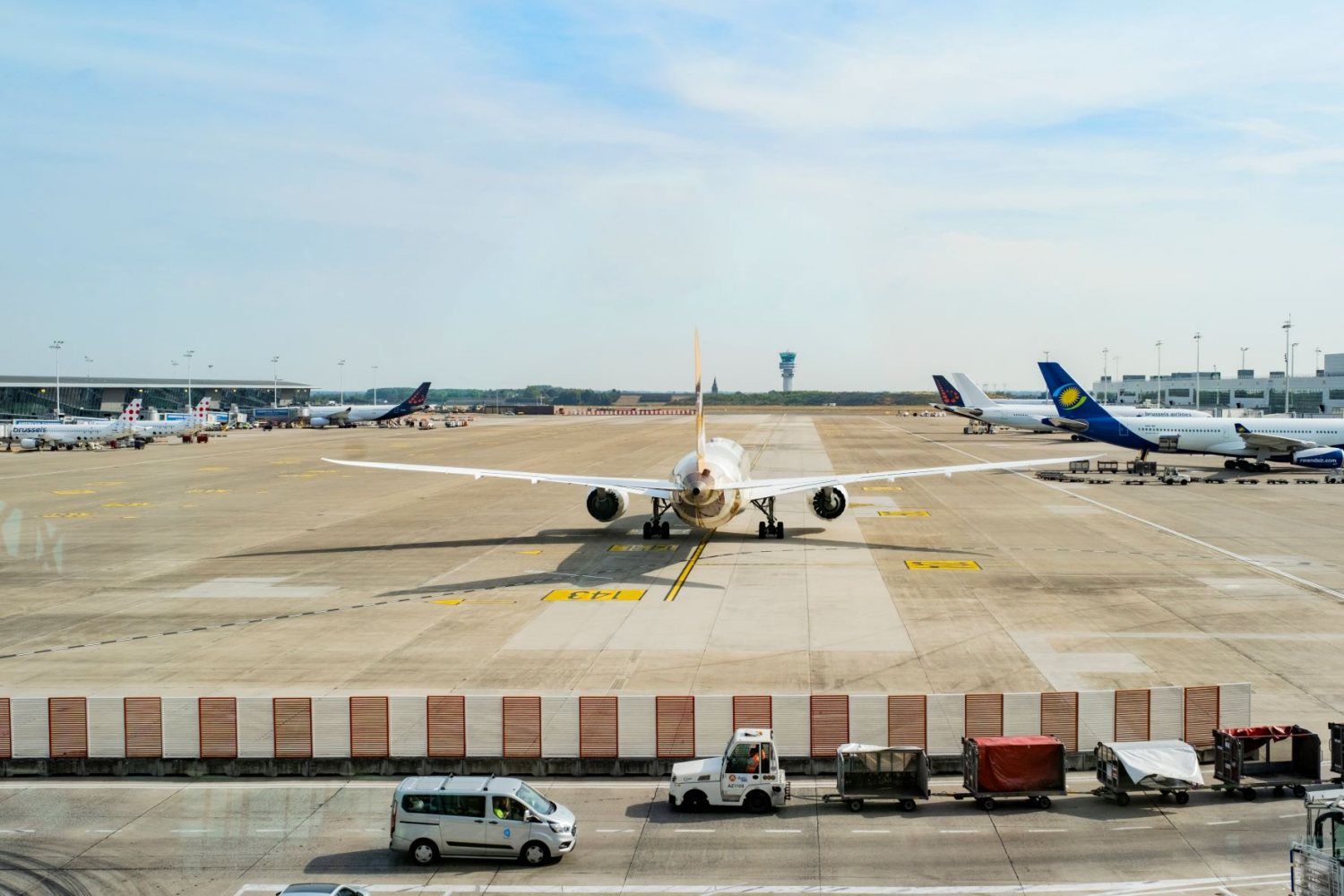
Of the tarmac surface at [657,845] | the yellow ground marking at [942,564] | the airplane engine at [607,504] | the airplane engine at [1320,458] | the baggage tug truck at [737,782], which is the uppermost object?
the airplane engine at [1320,458]

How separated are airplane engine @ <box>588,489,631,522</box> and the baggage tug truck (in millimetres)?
29707

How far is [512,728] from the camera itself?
22562 millimetres

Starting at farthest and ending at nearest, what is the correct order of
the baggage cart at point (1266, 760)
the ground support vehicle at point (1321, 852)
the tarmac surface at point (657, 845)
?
the baggage cart at point (1266, 760) < the tarmac surface at point (657, 845) < the ground support vehicle at point (1321, 852)

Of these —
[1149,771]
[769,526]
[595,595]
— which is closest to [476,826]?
[1149,771]

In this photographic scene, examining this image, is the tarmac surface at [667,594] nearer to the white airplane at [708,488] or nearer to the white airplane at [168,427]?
the white airplane at [708,488]

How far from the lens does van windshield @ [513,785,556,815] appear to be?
17844 millimetres

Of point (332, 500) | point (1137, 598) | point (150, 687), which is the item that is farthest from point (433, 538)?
point (1137, 598)

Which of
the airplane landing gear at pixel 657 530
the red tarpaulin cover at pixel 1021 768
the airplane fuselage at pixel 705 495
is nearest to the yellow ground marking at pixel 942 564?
the airplane fuselage at pixel 705 495

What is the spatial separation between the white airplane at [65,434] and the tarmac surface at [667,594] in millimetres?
58489

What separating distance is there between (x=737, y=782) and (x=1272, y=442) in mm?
79843

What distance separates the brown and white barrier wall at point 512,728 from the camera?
72.1 ft

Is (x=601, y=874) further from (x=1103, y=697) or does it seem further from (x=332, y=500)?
(x=332, y=500)

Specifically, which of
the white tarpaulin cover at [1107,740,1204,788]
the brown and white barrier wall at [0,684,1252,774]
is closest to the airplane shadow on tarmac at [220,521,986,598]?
the brown and white barrier wall at [0,684,1252,774]

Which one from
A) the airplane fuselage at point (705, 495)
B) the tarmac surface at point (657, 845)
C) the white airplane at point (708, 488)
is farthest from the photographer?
the white airplane at point (708, 488)
